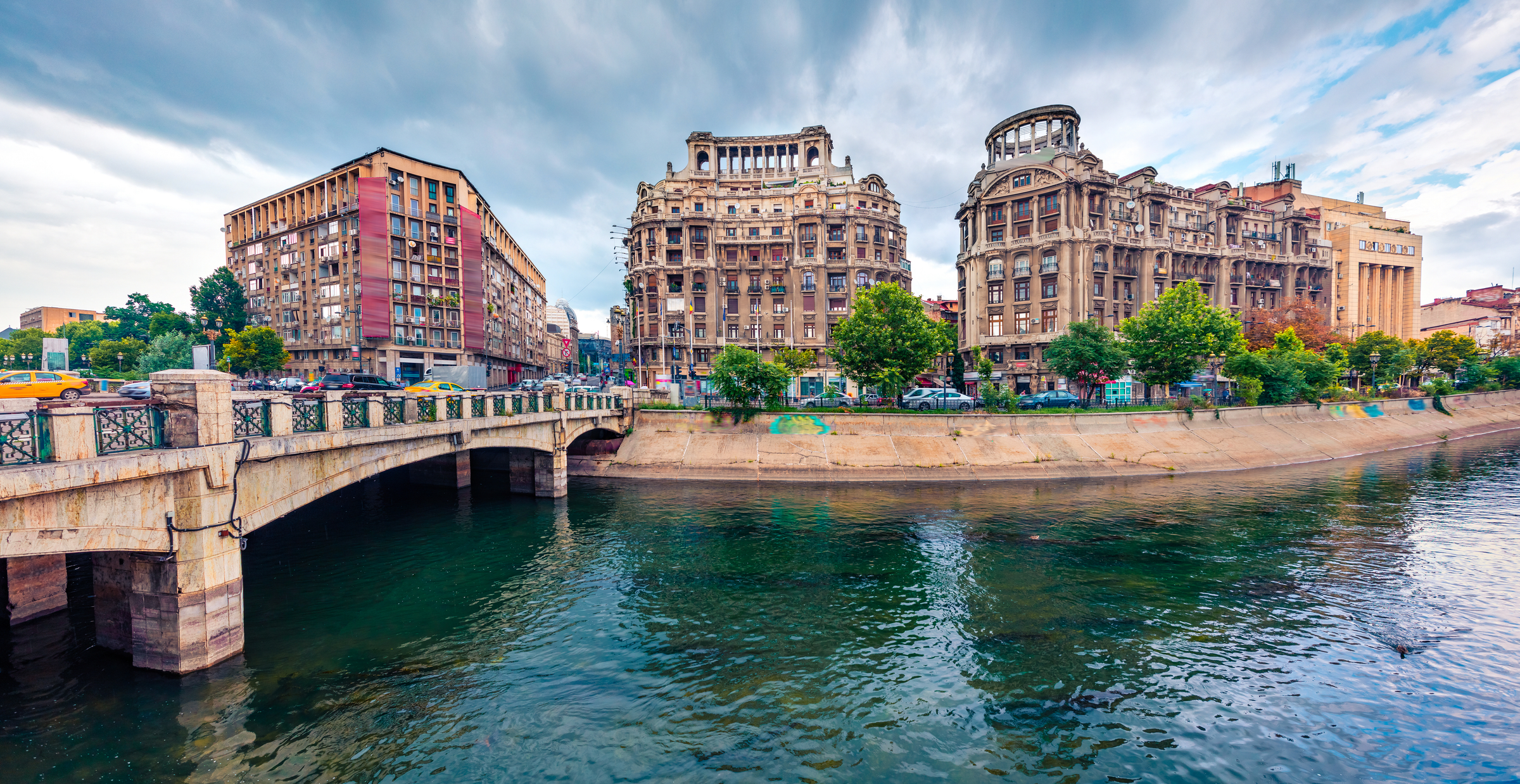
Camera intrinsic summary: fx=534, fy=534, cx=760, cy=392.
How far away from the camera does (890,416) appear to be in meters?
45.3

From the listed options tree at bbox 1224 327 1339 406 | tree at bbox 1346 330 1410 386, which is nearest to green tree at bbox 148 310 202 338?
tree at bbox 1224 327 1339 406

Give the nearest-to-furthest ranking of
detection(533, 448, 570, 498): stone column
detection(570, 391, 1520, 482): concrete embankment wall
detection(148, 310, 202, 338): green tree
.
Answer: detection(533, 448, 570, 498): stone column → detection(570, 391, 1520, 482): concrete embankment wall → detection(148, 310, 202, 338): green tree

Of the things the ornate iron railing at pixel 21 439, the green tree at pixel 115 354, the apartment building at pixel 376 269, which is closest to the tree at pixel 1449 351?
the ornate iron railing at pixel 21 439

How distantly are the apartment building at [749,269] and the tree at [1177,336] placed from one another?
31.2 metres

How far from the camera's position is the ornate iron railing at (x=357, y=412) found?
62.5ft

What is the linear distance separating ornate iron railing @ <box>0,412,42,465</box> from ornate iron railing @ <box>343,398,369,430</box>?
28.3ft

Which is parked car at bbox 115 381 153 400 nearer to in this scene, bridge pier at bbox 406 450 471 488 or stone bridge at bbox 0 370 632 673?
bridge pier at bbox 406 450 471 488

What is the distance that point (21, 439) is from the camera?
10.1 metres

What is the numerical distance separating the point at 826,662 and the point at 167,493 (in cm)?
1658

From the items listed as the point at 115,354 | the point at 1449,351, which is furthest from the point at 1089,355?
the point at 115,354

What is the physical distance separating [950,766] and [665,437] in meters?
35.8

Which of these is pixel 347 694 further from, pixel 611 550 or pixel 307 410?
pixel 611 550

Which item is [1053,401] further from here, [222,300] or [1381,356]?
[222,300]

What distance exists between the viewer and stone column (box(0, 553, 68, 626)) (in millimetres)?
15453
